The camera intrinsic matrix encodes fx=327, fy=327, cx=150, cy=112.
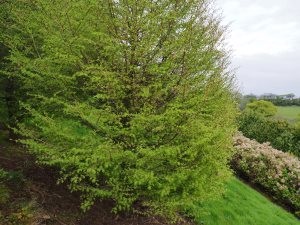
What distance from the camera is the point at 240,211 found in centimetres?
1051

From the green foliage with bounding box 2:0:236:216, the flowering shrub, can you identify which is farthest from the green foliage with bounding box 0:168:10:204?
the flowering shrub

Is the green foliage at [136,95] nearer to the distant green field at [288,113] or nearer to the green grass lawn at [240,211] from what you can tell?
the green grass lawn at [240,211]

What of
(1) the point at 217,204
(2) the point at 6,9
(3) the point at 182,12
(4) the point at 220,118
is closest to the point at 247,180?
(1) the point at 217,204

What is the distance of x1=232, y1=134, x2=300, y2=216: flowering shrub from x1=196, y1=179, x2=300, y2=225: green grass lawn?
7.75ft

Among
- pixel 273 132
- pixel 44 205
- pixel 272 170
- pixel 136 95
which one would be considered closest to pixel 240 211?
pixel 136 95

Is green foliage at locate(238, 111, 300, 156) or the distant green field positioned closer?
green foliage at locate(238, 111, 300, 156)

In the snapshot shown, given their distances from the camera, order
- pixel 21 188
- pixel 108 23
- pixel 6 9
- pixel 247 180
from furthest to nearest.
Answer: pixel 247 180, pixel 6 9, pixel 21 188, pixel 108 23

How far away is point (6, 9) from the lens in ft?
27.2

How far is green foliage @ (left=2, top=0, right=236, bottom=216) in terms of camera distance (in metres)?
6.21

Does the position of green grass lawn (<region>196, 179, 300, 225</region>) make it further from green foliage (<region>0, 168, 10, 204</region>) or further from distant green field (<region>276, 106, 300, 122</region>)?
distant green field (<region>276, 106, 300, 122</region>)

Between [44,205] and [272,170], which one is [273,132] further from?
[44,205]

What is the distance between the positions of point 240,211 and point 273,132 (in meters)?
14.5

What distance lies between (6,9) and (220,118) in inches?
235

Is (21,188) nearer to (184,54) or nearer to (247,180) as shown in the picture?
(184,54)
